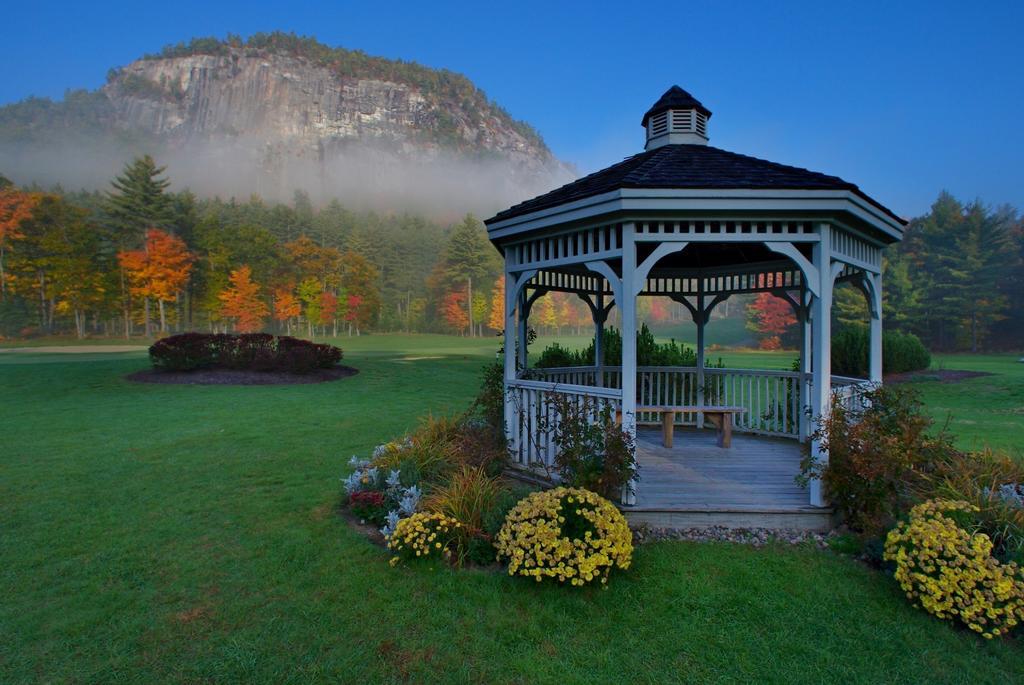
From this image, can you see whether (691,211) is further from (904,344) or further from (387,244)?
(387,244)

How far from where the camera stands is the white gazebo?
4.66 meters

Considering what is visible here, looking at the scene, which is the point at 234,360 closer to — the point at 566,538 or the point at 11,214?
the point at 566,538

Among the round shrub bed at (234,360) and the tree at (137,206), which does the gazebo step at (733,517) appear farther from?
the tree at (137,206)

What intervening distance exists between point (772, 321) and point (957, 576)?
180 feet

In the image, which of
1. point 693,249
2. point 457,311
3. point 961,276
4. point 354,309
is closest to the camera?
point 693,249

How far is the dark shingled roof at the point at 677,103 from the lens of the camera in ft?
22.2

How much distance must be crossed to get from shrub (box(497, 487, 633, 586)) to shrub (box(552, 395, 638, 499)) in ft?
1.76

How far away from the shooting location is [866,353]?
16.6 metres

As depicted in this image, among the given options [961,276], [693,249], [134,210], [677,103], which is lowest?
[693,249]

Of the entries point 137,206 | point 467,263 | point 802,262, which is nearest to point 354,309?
point 467,263

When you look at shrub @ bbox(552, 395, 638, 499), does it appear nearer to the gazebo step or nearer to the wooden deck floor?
the gazebo step

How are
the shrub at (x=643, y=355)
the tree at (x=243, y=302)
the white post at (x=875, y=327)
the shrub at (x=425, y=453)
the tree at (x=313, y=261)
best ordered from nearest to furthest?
the shrub at (x=425, y=453) → the white post at (x=875, y=327) → the shrub at (x=643, y=355) → the tree at (x=243, y=302) → the tree at (x=313, y=261)

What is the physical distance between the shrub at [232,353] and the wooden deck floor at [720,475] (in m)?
13.3

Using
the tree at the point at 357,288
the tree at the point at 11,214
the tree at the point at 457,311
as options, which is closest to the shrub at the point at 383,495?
the tree at the point at 11,214
